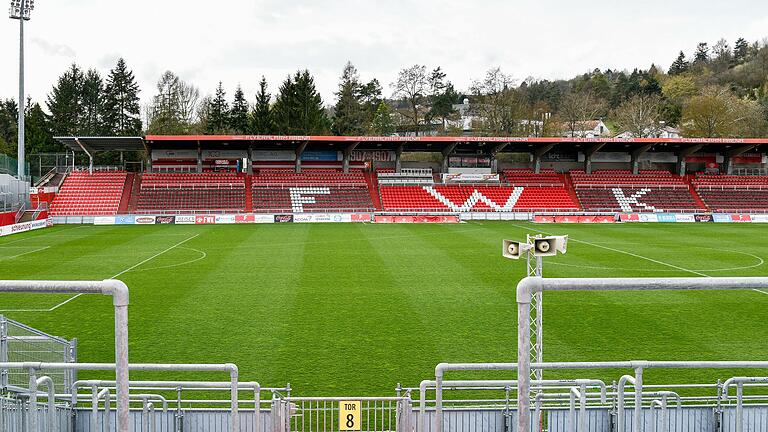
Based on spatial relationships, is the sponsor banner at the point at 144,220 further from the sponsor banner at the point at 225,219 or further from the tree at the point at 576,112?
the tree at the point at 576,112

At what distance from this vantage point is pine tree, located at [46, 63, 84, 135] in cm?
8556

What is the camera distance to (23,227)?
42.0m

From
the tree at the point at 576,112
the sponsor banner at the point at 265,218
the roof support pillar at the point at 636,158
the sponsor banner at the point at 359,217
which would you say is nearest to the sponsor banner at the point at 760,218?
the roof support pillar at the point at 636,158

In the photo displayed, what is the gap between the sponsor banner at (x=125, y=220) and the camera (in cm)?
4822

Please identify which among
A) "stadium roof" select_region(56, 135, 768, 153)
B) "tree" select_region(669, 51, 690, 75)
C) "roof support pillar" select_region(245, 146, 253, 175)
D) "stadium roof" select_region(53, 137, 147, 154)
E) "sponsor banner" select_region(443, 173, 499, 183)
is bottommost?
"sponsor banner" select_region(443, 173, 499, 183)

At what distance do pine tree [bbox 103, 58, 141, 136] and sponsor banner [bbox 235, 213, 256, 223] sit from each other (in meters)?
43.1

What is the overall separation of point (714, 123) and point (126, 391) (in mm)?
91923

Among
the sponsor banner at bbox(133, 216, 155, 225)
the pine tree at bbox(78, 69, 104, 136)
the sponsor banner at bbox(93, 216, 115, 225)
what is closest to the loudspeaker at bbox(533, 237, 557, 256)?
the sponsor banner at bbox(133, 216, 155, 225)

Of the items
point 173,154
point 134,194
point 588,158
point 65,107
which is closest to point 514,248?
point 134,194

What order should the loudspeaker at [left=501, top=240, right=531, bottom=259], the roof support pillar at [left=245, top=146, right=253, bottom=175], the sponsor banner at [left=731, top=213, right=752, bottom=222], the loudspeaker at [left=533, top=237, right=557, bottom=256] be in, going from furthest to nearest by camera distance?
the roof support pillar at [left=245, top=146, right=253, bottom=175] < the sponsor banner at [left=731, top=213, right=752, bottom=222] < the loudspeaker at [left=501, top=240, right=531, bottom=259] < the loudspeaker at [left=533, top=237, right=557, bottom=256]

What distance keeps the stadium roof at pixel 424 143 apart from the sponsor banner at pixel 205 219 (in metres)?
8.48

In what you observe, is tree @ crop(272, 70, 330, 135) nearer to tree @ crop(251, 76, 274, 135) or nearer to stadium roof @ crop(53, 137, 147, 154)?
tree @ crop(251, 76, 274, 135)

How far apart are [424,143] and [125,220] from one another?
27.8 metres

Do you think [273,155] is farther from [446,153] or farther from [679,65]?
[679,65]
